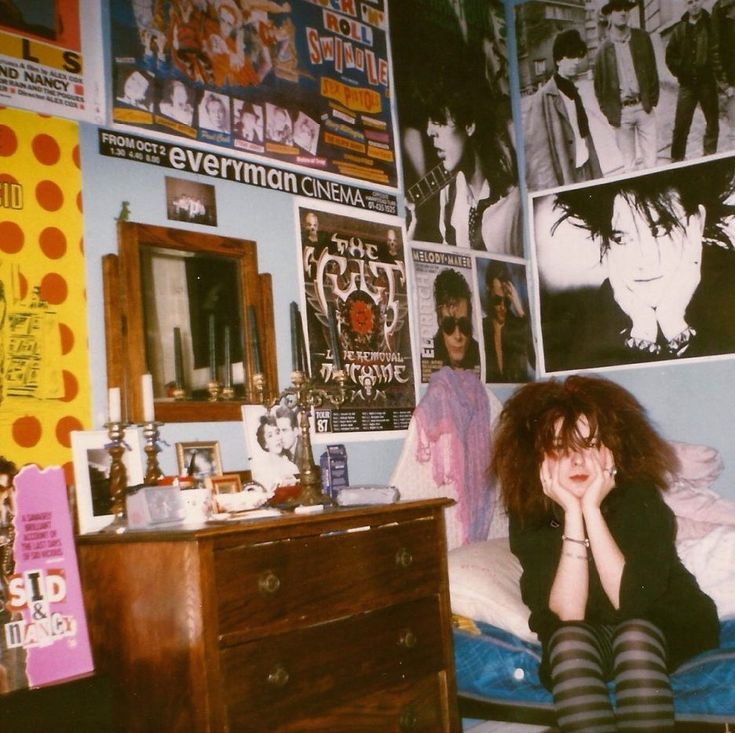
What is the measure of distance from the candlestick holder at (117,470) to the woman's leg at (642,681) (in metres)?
1.37

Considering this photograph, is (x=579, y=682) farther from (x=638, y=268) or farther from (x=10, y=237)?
(x=638, y=268)

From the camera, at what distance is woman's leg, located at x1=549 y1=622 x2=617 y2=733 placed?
219cm

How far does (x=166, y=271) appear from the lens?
2.64m

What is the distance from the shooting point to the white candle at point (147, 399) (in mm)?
2385

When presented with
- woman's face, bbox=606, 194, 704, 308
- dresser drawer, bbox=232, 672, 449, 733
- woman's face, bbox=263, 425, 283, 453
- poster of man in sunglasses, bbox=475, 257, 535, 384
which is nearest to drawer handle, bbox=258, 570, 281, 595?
dresser drawer, bbox=232, 672, 449, 733

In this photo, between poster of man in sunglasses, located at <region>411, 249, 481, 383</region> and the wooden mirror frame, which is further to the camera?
poster of man in sunglasses, located at <region>411, 249, 481, 383</region>

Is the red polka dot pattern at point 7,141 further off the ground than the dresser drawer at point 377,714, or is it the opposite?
the red polka dot pattern at point 7,141

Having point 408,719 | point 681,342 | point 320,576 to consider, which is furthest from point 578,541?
point 681,342

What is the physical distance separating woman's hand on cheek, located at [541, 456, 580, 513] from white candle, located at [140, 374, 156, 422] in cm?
118

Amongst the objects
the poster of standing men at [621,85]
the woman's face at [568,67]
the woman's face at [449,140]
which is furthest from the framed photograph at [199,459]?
the woman's face at [568,67]

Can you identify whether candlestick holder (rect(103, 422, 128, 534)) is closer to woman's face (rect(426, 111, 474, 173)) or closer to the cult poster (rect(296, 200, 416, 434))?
the cult poster (rect(296, 200, 416, 434))

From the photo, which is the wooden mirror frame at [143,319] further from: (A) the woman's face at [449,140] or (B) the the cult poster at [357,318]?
(A) the woman's face at [449,140]

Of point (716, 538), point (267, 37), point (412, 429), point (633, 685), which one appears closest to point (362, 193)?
point (267, 37)

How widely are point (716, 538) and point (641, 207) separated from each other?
1759 millimetres
